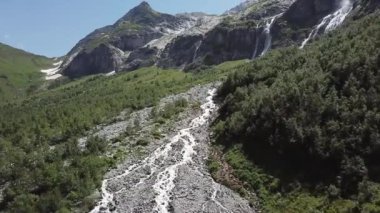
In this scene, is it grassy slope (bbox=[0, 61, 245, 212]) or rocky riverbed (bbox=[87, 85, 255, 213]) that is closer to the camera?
rocky riverbed (bbox=[87, 85, 255, 213])

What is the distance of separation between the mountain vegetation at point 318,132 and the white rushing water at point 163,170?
214 inches

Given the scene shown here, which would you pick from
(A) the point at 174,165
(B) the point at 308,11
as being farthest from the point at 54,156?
(B) the point at 308,11

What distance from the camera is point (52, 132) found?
99125 mm

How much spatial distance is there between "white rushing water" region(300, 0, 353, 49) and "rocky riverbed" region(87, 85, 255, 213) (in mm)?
91336

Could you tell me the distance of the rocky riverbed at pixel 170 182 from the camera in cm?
5809

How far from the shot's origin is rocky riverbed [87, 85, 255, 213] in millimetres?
58094

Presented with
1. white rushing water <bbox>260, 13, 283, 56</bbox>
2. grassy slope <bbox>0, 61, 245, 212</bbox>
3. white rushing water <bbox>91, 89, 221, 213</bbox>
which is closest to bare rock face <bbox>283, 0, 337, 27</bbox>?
white rushing water <bbox>260, 13, 283, 56</bbox>

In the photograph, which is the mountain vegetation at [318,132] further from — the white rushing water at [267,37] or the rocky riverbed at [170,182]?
the white rushing water at [267,37]

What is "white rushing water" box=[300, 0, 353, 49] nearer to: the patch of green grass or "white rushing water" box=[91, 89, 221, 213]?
"white rushing water" box=[91, 89, 221, 213]

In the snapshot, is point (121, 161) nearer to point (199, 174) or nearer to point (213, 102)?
point (199, 174)

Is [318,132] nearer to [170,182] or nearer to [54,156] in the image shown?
[170,182]

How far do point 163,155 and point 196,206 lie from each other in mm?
19082

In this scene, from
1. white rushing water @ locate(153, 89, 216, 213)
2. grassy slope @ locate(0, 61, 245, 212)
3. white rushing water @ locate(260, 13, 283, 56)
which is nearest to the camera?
white rushing water @ locate(153, 89, 216, 213)

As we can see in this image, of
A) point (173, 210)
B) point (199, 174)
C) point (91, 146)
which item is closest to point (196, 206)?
point (173, 210)
